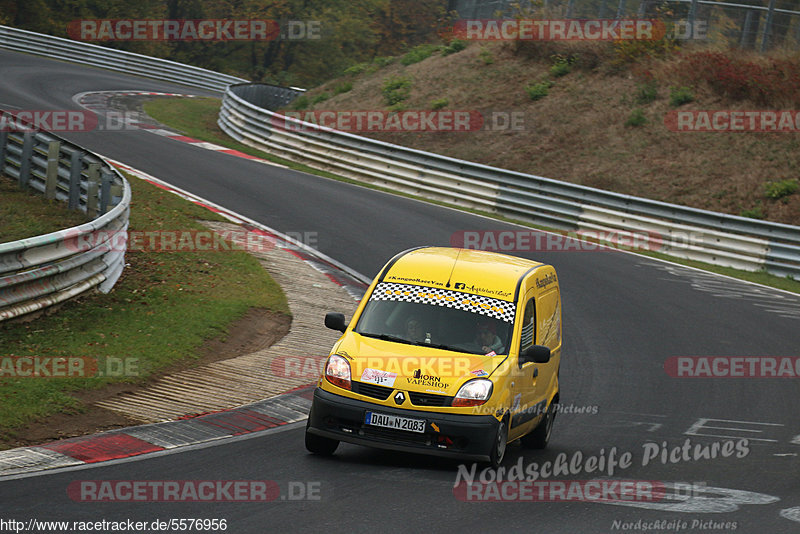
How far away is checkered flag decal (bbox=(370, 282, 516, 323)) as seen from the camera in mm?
9492

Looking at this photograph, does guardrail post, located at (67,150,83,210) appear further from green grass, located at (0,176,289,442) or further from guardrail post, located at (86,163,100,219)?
green grass, located at (0,176,289,442)

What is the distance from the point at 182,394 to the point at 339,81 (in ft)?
102

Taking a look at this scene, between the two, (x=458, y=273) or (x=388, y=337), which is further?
(x=458, y=273)

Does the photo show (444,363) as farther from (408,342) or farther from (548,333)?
(548,333)

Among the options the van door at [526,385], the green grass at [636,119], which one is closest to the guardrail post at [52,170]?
the van door at [526,385]

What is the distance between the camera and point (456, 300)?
9531 millimetres

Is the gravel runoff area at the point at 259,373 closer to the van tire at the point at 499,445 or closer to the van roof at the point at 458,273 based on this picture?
the van roof at the point at 458,273

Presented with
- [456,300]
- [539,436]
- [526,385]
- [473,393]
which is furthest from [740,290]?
[473,393]

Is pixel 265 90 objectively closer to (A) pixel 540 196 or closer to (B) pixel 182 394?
(A) pixel 540 196

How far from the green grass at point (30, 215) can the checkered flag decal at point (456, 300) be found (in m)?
7.96

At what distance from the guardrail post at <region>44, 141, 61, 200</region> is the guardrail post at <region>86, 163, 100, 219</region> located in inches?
52.0

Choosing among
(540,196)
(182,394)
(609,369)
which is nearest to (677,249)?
(540,196)

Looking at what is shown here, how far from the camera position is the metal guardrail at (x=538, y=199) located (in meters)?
22.3

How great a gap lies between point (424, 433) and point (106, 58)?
4352 cm
